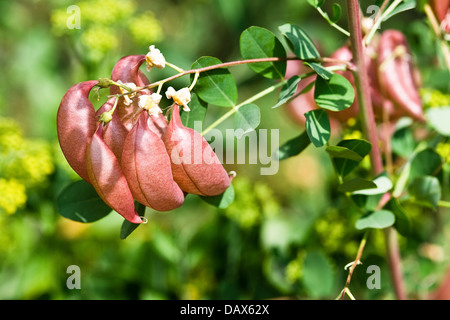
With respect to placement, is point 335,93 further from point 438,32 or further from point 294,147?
point 438,32

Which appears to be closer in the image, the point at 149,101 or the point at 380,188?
the point at 149,101

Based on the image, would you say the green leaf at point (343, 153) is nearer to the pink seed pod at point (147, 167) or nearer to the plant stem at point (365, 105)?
the plant stem at point (365, 105)

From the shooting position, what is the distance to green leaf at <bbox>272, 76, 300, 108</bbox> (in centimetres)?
47

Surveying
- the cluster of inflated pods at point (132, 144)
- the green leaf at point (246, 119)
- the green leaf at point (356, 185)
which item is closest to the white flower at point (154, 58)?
the cluster of inflated pods at point (132, 144)

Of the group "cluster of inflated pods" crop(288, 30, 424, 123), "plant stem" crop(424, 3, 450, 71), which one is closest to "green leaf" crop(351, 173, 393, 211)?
"cluster of inflated pods" crop(288, 30, 424, 123)

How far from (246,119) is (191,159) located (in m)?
0.09

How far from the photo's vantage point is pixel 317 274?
0.70 metres

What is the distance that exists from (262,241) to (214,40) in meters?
1.01

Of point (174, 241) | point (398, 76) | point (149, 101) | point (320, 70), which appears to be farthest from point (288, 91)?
point (174, 241)

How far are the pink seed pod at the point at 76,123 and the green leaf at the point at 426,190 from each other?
0.35m

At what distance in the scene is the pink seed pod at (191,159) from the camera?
0.45 m

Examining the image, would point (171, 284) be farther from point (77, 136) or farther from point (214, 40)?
point (214, 40)

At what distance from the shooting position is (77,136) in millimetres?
451

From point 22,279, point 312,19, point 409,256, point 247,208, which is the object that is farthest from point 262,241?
point 312,19
